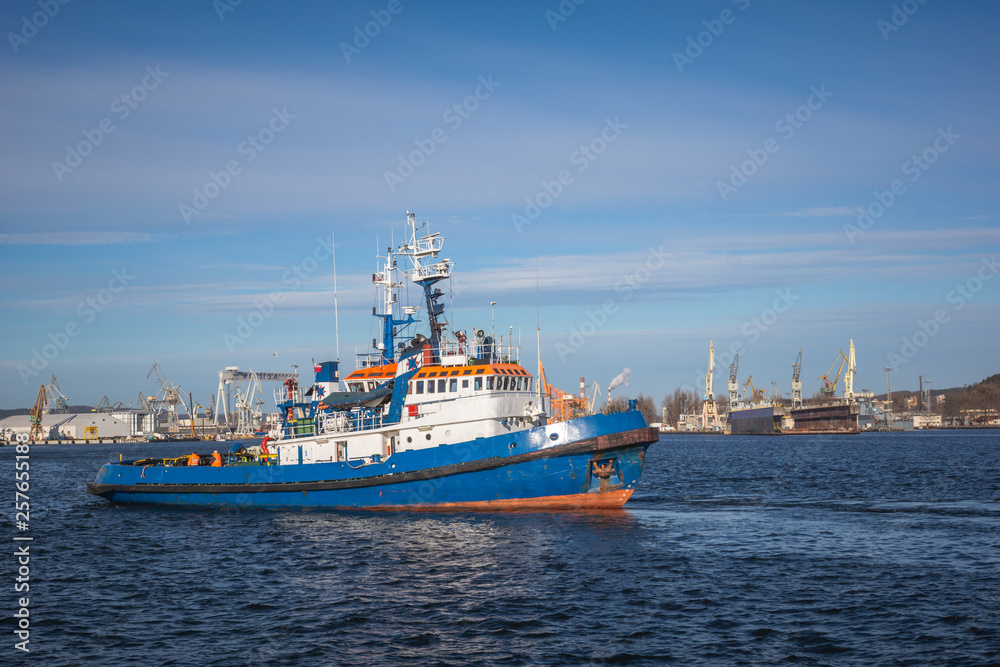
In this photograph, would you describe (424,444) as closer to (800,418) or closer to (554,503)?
(554,503)

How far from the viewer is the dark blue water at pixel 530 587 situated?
1420 centimetres

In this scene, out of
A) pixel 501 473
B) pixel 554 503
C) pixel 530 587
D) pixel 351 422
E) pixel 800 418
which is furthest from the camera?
pixel 800 418

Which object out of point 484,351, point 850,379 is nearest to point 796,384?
point 850,379

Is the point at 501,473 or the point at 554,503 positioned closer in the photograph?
the point at 501,473

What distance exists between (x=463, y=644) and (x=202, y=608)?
6.65 m

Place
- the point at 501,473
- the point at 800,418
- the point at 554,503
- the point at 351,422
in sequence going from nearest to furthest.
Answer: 1. the point at 501,473
2. the point at 554,503
3. the point at 351,422
4. the point at 800,418

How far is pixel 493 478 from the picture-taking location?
93.1 ft

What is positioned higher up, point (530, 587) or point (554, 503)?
point (554, 503)

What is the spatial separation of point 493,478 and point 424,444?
12.1ft

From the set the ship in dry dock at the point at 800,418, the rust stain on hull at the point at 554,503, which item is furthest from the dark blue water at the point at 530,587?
the ship in dry dock at the point at 800,418

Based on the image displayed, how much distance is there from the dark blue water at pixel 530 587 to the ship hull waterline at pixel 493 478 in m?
0.78

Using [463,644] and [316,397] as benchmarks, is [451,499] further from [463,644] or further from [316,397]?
[463,644]

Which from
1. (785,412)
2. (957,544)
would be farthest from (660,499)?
(785,412)

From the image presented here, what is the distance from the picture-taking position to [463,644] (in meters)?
14.6
